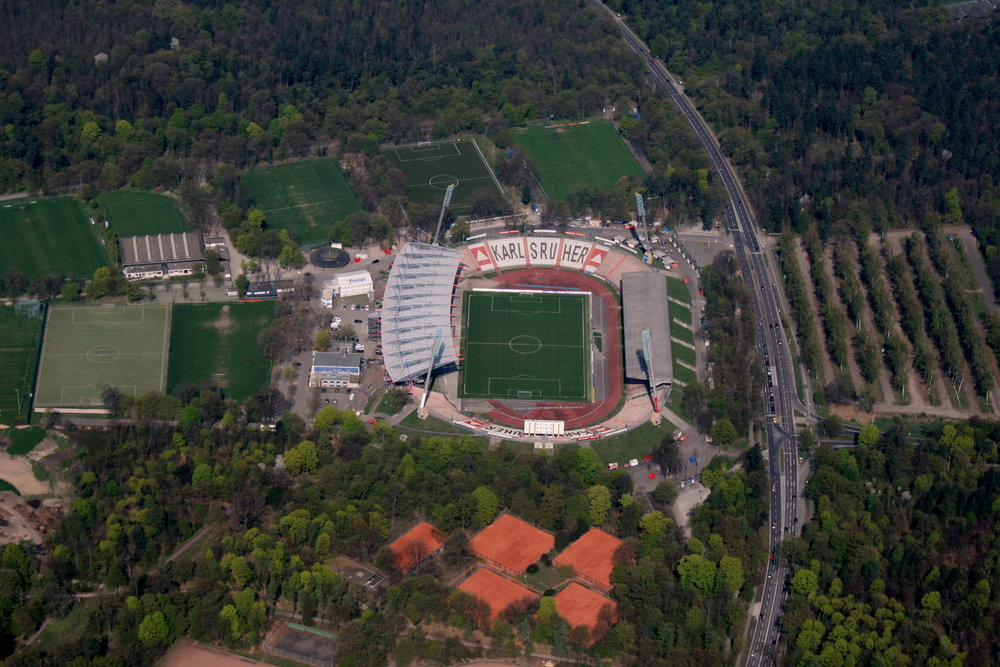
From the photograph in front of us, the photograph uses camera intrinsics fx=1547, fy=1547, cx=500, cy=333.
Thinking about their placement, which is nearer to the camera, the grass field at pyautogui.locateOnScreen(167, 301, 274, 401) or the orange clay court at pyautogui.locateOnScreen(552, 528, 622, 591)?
the orange clay court at pyautogui.locateOnScreen(552, 528, 622, 591)

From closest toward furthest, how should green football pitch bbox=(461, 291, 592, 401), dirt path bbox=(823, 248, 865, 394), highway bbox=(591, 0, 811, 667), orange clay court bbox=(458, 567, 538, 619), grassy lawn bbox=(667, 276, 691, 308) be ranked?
orange clay court bbox=(458, 567, 538, 619) < highway bbox=(591, 0, 811, 667) < green football pitch bbox=(461, 291, 592, 401) < dirt path bbox=(823, 248, 865, 394) < grassy lawn bbox=(667, 276, 691, 308)

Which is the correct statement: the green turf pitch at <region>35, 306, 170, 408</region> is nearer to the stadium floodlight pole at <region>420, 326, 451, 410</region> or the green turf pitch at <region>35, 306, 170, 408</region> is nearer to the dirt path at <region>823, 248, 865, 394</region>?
the stadium floodlight pole at <region>420, 326, 451, 410</region>

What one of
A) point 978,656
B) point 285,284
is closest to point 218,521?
point 285,284

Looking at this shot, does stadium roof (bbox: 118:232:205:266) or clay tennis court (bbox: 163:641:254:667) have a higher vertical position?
stadium roof (bbox: 118:232:205:266)

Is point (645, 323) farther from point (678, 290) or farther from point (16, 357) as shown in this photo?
point (16, 357)

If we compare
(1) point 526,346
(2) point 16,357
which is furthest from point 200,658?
(1) point 526,346

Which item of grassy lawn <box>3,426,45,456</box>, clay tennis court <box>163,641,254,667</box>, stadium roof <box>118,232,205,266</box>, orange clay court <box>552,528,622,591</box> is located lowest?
clay tennis court <box>163,641,254,667</box>

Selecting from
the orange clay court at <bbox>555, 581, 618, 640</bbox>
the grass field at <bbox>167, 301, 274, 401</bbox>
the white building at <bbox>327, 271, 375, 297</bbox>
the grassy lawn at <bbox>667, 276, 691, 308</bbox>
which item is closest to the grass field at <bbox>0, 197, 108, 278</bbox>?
the grass field at <bbox>167, 301, 274, 401</bbox>
